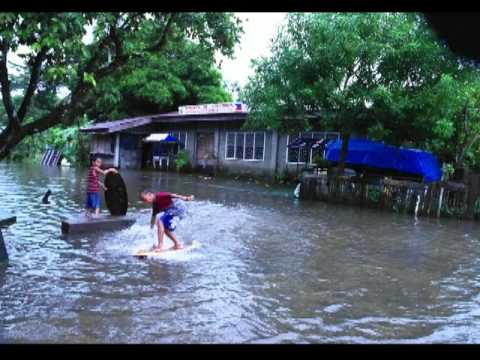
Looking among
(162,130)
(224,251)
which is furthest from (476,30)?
(162,130)

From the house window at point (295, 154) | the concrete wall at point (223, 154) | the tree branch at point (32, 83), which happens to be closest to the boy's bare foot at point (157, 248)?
the tree branch at point (32, 83)

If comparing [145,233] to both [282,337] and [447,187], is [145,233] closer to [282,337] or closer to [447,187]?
[282,337]

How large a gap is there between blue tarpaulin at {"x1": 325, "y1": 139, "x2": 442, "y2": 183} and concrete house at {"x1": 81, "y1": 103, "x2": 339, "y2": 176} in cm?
474

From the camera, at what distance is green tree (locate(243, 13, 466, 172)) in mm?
15836

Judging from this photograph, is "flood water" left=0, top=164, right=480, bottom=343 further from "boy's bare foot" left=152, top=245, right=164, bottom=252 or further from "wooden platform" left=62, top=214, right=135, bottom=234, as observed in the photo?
"boy's bare foot" left=152, top=245, right=164, bottom=252

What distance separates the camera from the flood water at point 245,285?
5.50 metres

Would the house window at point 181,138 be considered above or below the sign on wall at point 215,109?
below

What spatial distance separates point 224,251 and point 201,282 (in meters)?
2.22

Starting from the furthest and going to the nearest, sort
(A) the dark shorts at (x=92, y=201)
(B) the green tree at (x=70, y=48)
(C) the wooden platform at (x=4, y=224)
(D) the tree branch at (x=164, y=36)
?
(A) the dark shorts at (x=92, y=201) → (C) the wooden platform at (x=4, y=224) → (D) the tree branch at (x=164, y=36) → (B) the green tree at (x=70, y=48)

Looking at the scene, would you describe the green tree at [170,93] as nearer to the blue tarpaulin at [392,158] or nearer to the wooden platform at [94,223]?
the blue tarpaulin at [392,158]

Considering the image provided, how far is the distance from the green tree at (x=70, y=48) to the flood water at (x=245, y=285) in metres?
2.10

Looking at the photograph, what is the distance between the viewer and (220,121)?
3095 centimetres

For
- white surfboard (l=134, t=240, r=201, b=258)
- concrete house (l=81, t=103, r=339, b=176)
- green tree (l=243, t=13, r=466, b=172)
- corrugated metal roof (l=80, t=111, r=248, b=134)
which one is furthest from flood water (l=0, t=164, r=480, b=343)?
corrugated metal roof (l=80, t=111, r=248, b=134)

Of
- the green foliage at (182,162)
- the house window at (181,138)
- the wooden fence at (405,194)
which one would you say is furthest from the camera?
the house window at (181,138)
